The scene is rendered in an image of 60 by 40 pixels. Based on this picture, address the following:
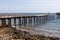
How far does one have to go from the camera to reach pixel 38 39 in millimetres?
14344

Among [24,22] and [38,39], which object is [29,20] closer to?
Result: [24,22]

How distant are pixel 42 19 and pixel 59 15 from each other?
29330 mm

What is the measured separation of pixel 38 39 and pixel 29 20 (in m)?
28.0

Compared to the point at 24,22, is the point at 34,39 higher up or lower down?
higher up

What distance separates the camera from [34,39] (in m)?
14.4

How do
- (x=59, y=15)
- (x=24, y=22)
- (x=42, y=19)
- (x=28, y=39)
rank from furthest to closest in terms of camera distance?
(x=59, y=15)
(x=42, y=19)
(x=24, y=22)
(x=28, y=39)

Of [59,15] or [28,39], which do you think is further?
[59,15]

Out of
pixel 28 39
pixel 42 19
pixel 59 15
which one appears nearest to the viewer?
pixel 28 39

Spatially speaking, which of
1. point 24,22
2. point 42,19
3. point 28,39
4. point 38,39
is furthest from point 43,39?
point 42,19

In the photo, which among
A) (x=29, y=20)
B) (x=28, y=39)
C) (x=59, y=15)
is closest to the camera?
(x=28, y=39)

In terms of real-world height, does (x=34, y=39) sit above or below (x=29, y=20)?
above

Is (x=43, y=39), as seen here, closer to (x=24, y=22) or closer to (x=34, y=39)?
(x=34, y=39)

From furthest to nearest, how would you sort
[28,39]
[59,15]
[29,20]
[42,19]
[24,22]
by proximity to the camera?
[59,15] → [42,19] → [29,20] → [24,22] → [28,39]

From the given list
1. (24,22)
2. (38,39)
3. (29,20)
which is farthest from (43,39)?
(29,20)
